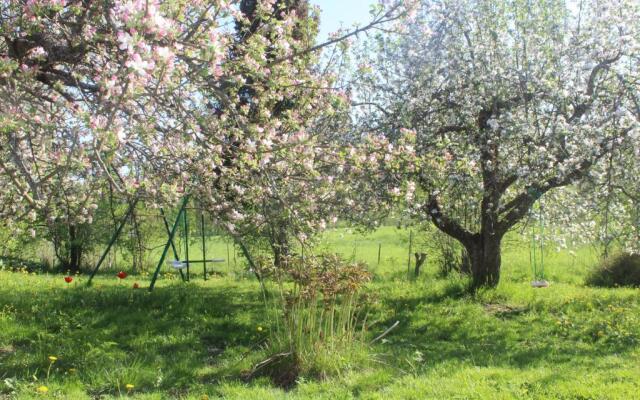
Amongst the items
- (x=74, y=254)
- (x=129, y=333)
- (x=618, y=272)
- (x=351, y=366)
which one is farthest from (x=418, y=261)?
(x=74, y=254)

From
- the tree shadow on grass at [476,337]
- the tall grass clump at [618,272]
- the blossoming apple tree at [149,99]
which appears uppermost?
the blossoming apple tree at [149,99]

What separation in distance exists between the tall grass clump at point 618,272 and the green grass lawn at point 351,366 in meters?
1.50

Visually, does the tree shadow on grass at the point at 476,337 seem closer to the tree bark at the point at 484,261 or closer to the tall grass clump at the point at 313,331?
the tree bark at the point at 484,261

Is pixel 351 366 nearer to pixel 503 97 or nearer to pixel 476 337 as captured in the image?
pixel 476 337

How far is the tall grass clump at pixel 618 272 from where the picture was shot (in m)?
12.4

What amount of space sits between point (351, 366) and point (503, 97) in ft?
15.2

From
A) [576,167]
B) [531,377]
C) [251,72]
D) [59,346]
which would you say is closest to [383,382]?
[531,377]

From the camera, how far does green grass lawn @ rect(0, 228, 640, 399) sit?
17.1ft

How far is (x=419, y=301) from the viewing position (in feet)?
31.8

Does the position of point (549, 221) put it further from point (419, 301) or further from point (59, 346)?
point (59, 346)

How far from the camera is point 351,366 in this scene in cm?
579

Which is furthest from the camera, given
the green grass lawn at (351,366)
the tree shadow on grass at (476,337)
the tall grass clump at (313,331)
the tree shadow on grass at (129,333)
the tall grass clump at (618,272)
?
the tall grass clump at (618,272)

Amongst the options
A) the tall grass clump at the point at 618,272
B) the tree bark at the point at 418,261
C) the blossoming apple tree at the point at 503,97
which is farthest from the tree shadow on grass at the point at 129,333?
the tall grass clump at the point at 618,272

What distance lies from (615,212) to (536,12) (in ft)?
11.0
